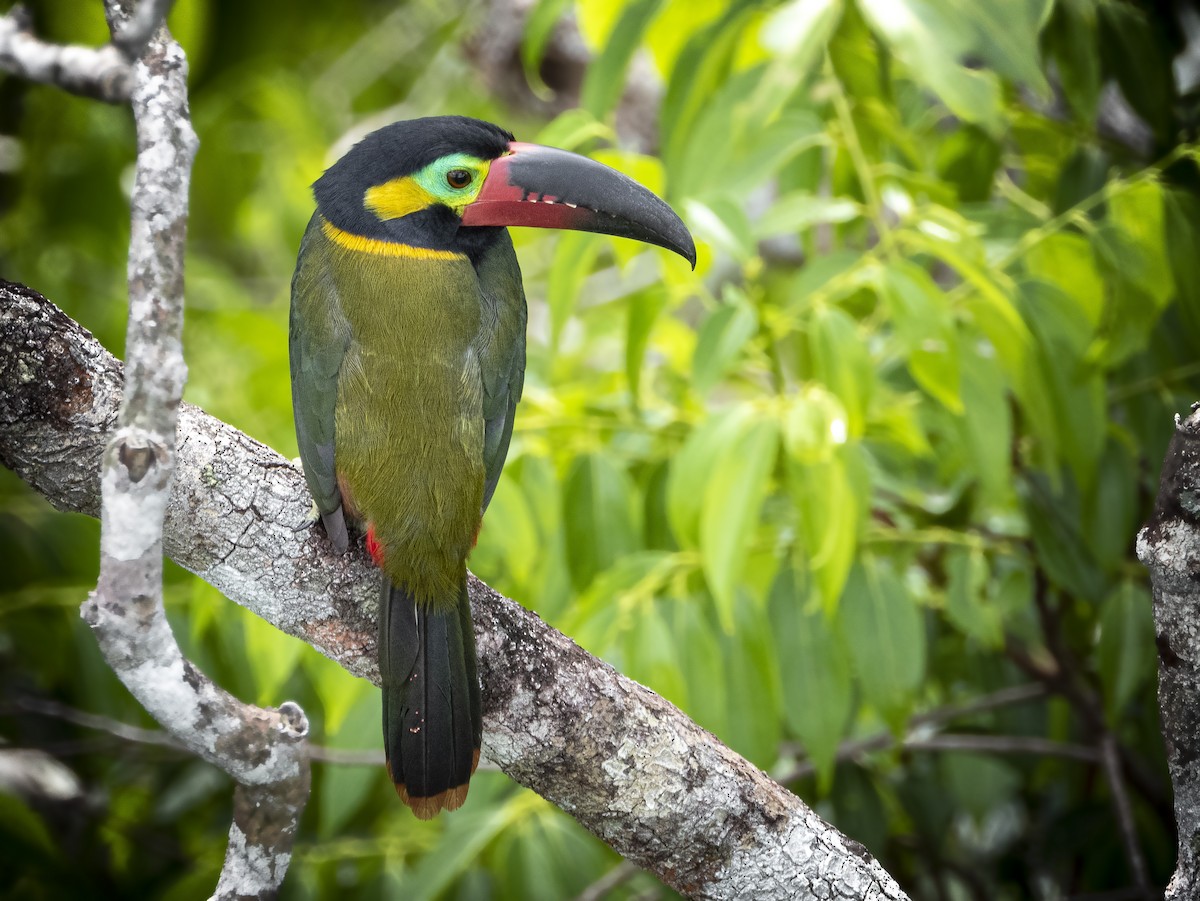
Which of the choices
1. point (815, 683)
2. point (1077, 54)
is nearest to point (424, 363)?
point (815, 683)

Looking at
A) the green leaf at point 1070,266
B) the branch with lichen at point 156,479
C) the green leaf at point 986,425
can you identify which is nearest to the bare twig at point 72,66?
the branch with lichen at point 156,479

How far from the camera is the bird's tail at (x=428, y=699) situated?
2016 millimetres

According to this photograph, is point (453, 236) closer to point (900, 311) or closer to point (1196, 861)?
point (900, 311)

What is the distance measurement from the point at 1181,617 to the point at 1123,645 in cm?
109

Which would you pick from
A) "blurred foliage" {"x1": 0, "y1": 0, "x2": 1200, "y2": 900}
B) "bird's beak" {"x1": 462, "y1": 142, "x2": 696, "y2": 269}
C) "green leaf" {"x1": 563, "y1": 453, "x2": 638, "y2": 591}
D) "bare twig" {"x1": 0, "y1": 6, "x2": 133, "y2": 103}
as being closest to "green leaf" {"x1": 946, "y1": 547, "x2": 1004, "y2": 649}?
"blurred foliage" {"x1": 0, "y1": 0, "x2": 1200, "y2": 900}

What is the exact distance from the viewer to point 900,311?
7.56ft

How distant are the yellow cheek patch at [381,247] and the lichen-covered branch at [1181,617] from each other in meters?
1.40

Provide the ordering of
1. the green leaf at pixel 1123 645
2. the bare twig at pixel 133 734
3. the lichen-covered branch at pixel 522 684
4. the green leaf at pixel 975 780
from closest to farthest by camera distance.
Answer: the lichen-covered branch at pixel 522 684 < the green leaf at pixel 1123 645 < the bare twig at pixel 133 734 < the green leaf at pixel 975 780

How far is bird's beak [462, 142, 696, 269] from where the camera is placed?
229 cm

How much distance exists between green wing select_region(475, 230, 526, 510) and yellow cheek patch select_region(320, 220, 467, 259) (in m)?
0.11

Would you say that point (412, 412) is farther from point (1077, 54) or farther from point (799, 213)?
point (1077, 54)

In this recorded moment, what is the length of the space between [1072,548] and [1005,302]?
0.76m

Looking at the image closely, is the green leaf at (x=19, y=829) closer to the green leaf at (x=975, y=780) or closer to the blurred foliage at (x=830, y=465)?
the blurred foliage at (x=830, y=465)

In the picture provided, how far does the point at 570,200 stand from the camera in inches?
92.4
